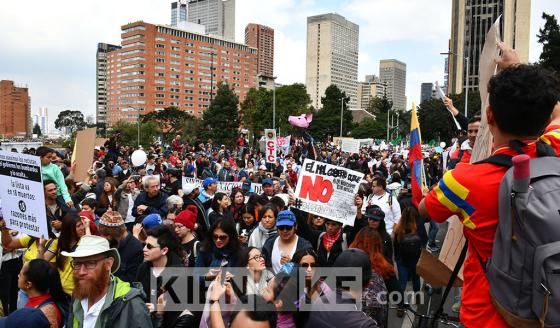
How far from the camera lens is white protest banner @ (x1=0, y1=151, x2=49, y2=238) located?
5211 mm

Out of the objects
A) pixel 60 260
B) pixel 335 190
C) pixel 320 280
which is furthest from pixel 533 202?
pixel 335 190

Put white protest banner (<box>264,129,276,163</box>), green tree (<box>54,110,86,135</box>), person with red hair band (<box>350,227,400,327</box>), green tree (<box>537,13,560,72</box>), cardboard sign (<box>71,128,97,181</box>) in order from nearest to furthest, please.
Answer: person with red hair band (<box>350,227,400,327</box>) < cardboard sign (<box>71,128,97,181</box>) < white protest banner (<box>264,129,276,163</box>) < green tree (<box>537,13,560,72</box>) < green tree (<box>54,110,86,135</box>)

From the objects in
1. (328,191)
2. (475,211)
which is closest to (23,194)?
(328,191)

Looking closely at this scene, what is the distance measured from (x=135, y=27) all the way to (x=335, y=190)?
511 feet

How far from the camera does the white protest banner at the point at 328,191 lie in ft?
21.7

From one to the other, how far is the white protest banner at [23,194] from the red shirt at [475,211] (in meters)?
4.54

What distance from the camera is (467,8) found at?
88938 millimetres

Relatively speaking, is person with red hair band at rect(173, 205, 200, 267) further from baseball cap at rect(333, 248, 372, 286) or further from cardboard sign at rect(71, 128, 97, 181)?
cardboard sign at rect(71, 128, 97, 181)

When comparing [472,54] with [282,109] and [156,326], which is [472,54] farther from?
[156,326]

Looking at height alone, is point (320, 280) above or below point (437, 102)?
below

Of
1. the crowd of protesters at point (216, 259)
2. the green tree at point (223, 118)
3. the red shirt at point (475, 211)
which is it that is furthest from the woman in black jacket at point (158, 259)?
the green tree at point (223, 118)

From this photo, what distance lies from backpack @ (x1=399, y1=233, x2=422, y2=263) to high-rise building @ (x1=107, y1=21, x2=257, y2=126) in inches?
5931

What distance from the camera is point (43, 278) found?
385cm

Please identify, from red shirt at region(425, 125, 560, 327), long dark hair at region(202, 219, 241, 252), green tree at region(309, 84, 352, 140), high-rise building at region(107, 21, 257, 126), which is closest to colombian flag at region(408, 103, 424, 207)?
red shirt at region(425, 125, 560, 327)
